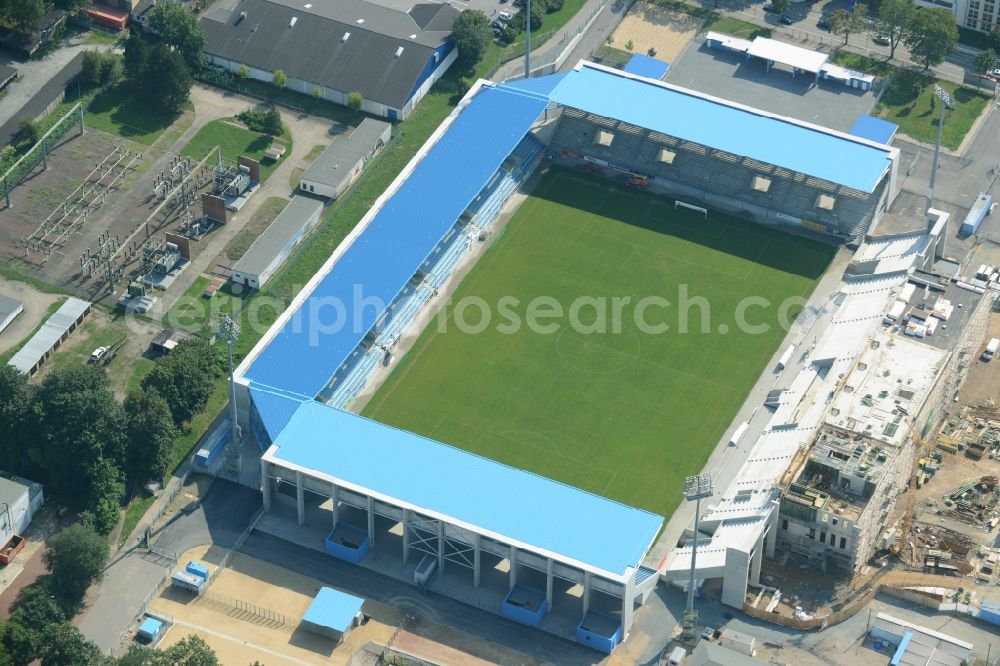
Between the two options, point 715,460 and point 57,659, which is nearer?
point 57,659

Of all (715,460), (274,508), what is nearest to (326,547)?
(274,508)

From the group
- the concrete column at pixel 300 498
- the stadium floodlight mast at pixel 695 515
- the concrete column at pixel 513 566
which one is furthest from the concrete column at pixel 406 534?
the stadium floodlight mast at pixel 695 515

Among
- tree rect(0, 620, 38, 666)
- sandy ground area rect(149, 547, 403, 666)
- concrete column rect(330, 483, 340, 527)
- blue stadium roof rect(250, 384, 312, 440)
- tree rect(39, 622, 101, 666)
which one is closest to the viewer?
tree rect(39, 622, 101, 666)

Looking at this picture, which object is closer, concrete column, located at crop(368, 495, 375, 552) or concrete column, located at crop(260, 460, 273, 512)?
concrete column, located at crop(368, 495, 375, 552)

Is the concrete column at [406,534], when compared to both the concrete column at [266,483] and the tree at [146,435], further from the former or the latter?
the tree at [146,435]

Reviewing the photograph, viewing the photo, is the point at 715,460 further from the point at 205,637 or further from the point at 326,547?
the point at 205,637

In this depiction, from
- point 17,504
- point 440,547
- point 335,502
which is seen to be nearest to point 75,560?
point 17,504

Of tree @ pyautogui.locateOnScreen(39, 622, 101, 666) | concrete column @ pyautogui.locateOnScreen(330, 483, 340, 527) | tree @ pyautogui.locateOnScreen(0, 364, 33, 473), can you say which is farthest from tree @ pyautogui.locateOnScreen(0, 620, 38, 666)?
concrete column @ pyautogui.locateOnScreen(330, 483, 340, 527)

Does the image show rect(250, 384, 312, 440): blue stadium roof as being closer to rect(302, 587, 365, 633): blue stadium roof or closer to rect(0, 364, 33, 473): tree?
rect(302, 587, 365, 633): blue stadium roof

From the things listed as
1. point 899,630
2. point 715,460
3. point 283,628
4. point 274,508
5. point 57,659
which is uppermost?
point 715,460
